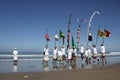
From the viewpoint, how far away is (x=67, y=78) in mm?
12789

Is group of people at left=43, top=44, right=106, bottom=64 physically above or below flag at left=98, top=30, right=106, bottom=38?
below

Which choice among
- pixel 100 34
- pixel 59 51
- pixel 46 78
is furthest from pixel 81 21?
pixel 46 78

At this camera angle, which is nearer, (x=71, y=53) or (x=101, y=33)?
(x=71, y=53)

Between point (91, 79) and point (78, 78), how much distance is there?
2.44 ft

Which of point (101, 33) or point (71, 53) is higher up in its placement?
point (101, 33)

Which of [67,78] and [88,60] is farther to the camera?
[88,60]

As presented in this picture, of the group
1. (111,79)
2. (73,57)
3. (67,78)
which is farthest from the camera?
(73,57)

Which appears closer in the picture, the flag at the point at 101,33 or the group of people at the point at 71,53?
the group of people at the point at 71,53

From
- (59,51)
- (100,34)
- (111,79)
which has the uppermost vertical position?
(100,34)

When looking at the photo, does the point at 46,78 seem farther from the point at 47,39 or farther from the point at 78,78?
the point at 47,39

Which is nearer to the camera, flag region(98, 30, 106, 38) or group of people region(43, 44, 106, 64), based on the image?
group of people region(43, 44, 106, 64)

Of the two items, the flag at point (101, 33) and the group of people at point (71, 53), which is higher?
the flag at point (101, 33)

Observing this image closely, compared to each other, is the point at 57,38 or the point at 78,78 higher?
the point at 57,38

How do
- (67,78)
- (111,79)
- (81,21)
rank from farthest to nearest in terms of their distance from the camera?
(81,21), (67,78), (111,79)
